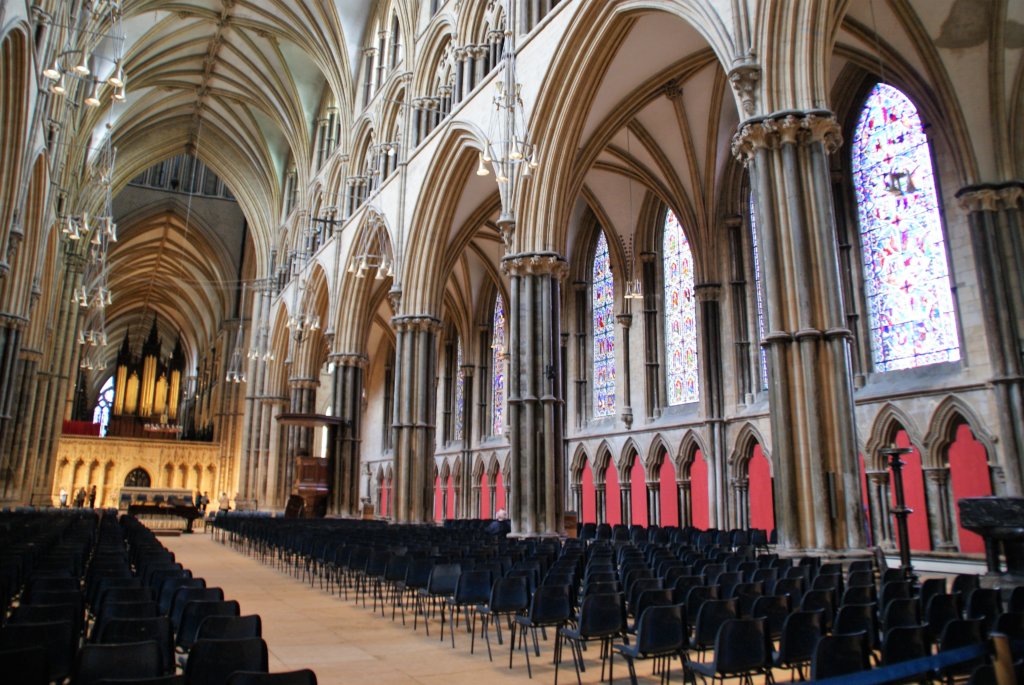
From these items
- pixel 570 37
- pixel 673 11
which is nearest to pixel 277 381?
pixel 570 37

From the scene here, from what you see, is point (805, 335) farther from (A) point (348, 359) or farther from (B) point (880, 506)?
(A) point (348, 359)

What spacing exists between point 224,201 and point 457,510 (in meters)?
24.6

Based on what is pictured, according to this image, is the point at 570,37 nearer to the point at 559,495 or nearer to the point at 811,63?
the point at 811,63

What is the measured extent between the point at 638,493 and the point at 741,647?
1745cm

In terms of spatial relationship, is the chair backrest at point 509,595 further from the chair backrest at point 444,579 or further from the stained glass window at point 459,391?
the stained glass window at point 459,391

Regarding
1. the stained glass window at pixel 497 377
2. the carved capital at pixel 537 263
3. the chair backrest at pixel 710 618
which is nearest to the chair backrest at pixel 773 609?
the chair backrest at pixel 710 618

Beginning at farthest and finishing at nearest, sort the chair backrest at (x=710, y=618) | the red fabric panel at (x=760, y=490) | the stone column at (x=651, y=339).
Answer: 1. the stone column at (x=651, y=339)
2. the red fabric panel at (x=760, y=490)
3. the chair backrest at (x=710, y=618)

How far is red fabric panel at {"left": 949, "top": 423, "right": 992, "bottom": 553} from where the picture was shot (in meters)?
13.0

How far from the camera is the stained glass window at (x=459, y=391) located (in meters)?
30.8

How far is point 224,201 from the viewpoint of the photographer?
42.8m

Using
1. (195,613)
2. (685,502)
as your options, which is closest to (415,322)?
(685,502)

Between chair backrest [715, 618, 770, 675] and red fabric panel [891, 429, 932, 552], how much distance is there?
1129 cm

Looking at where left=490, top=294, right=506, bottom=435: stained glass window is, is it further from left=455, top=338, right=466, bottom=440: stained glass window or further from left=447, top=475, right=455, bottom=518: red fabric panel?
left=447, top=475, right=455, bottom=518: red fabric panel

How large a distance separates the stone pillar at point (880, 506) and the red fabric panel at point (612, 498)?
8.61m
